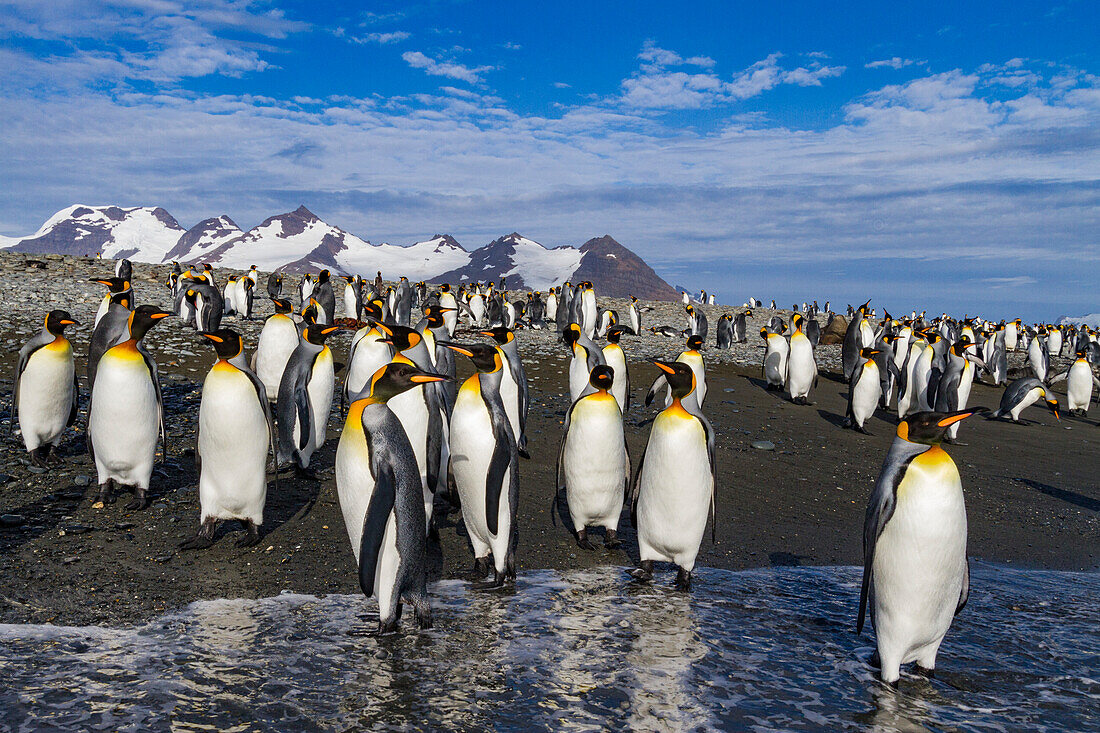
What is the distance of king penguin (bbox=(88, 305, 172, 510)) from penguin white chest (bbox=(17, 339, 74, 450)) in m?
1.23

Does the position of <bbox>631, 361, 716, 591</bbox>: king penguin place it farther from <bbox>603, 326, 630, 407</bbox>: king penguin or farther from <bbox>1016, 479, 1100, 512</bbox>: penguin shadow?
<bbox>1016, 479, 1100, 512</bbox>: penguin shadow

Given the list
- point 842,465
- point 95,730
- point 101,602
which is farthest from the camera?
point 842,465

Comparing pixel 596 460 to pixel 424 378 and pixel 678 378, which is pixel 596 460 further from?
pixel 424 378

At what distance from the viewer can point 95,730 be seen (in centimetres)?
281

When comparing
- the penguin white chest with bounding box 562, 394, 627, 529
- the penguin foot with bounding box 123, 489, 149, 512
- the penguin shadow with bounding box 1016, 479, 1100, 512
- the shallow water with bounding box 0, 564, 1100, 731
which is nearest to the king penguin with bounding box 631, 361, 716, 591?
the shallow water with bounding box 0, 564, 1100, 731

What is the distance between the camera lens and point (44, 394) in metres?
6.27

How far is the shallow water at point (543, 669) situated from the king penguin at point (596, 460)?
1.00m

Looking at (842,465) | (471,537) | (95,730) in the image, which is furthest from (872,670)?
(842,465)

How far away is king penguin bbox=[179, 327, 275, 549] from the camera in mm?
4992

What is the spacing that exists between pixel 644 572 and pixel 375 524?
7.06ft

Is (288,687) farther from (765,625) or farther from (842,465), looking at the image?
(842,465)

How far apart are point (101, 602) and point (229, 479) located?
110cm

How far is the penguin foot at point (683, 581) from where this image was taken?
4.91m

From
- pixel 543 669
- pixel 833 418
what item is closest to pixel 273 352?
pixel 543 669
